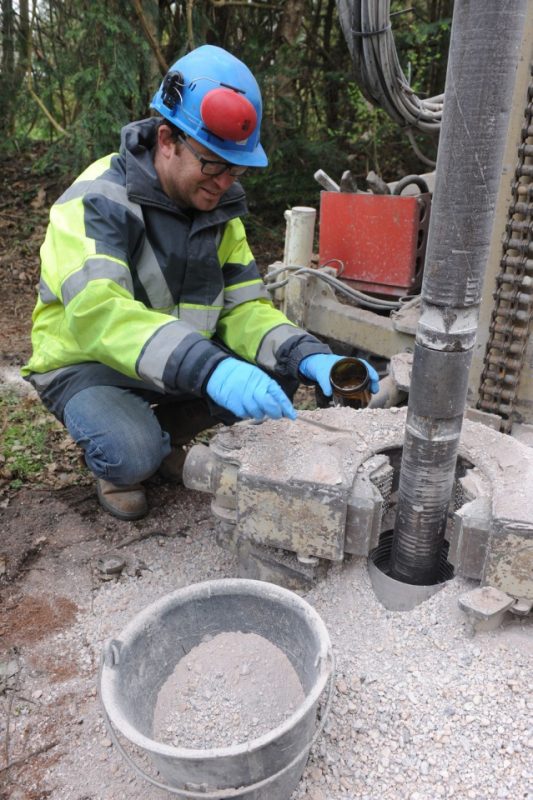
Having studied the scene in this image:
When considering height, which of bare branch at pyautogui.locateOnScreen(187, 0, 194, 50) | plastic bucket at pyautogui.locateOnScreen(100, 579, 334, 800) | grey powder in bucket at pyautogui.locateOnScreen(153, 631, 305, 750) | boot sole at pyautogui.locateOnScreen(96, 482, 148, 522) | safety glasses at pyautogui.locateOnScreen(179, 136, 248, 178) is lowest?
boot sole at pyautogui.locateOnScreen(96, 482, 148, 522)

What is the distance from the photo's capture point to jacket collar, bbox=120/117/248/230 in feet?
8.82

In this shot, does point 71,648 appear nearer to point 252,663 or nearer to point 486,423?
point 252,663

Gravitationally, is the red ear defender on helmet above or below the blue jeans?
above

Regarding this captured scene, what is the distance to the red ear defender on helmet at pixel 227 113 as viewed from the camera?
235 centimetres

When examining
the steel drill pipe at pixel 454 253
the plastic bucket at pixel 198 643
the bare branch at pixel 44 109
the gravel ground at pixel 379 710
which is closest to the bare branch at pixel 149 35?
the bare branch at pixel 44 109

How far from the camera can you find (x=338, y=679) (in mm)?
2047

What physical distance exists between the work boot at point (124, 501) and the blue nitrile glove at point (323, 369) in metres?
0.96

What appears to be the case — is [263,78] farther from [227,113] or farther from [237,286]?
[227,113]

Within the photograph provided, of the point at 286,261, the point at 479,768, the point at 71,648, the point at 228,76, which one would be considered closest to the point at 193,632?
the point at 71,648

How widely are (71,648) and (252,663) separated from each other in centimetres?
75

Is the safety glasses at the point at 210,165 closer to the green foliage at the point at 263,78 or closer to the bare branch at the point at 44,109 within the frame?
the green foliage at the point at 263,78

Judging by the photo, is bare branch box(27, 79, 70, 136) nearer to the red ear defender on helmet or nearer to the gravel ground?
the red ear defender on helmet

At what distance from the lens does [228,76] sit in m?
2.46

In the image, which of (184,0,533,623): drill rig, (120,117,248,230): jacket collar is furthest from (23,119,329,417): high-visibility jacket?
(184,0,533,623): drill rig
